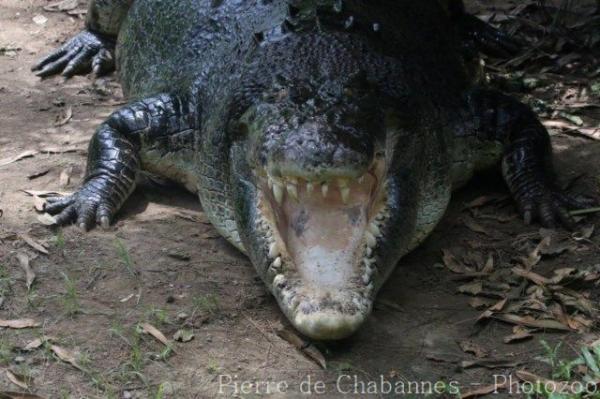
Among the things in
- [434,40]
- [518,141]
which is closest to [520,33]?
[434,40]

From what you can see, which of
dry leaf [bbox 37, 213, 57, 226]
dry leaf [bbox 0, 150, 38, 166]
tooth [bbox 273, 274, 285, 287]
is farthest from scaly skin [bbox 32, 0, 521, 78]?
tooth [bbox 273, 274, 285, 287]

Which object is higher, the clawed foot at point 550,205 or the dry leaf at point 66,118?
the clawed foot at point 550,205

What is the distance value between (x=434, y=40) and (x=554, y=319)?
233 centimetres

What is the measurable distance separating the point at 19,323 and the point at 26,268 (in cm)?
49

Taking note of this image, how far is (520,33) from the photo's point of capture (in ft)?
23.3

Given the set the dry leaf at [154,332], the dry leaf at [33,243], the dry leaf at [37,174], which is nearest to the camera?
the dry leaf at [154,332]

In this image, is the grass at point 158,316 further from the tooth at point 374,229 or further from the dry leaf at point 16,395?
the tooth at point 374,229

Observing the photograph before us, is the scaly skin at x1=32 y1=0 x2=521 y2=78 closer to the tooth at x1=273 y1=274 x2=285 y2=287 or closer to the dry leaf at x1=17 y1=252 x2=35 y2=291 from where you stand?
the dry leaf at x1=17 y1=252 x2=35 y2=291

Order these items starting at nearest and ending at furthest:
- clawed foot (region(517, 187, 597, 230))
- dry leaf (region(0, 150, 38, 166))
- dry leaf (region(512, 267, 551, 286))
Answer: dry leaf (region(512, 267, 551, 286)), clawed foot (region(517, 187, 597, 230)), dry leaf (region(0, 150, 38, 166))

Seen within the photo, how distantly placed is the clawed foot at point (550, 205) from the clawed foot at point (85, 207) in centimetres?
232

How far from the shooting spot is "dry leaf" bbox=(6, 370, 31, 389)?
3.34 metres

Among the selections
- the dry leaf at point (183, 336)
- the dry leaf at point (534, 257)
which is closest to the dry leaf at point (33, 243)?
the dry leaf at point (183, 336)

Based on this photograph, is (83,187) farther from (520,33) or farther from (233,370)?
(520,33)

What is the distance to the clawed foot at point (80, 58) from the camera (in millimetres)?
6953
